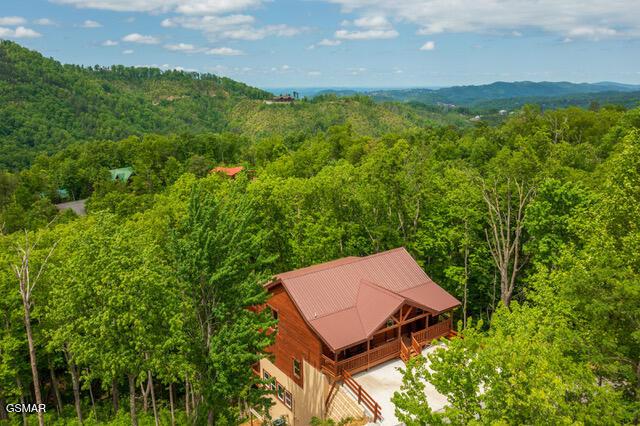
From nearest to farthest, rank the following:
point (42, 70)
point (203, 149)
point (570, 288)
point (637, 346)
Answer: point (637, 346), point (570, 288), point (203, 149), point (42, 70)

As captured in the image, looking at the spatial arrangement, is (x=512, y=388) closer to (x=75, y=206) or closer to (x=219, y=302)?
(x=219, y=302)

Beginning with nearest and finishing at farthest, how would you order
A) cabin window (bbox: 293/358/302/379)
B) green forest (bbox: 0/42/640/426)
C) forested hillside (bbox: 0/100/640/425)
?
forested hillside (bbox: 0/100/640/425) < green forest (bbox: 0/42/640/426) < cabin window (bbox: 293/358/302/379)

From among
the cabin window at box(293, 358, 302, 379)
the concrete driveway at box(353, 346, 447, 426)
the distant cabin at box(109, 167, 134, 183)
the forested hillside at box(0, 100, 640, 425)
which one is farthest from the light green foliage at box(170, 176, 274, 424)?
the distant cabin at box(109, 167, 134, 183)

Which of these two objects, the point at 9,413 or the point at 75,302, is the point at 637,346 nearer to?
the point at 75,302

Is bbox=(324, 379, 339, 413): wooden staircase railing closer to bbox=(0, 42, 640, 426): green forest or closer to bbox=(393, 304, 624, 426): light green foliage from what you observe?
bbox=(0, 42, 640, 426): green forest

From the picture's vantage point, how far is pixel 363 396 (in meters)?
19.0

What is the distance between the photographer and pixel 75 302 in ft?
47.9

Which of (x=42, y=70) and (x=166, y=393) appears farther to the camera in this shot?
(x=42, y=70)

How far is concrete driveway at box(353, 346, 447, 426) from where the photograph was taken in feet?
60.8

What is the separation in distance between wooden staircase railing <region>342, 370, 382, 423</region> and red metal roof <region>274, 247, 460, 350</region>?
1.63 metres

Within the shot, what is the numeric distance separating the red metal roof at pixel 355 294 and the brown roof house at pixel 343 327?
50 mm

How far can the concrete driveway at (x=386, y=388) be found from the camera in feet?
60.8

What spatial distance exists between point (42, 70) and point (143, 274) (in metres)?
216

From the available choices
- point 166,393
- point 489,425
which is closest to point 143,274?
point 489,425
